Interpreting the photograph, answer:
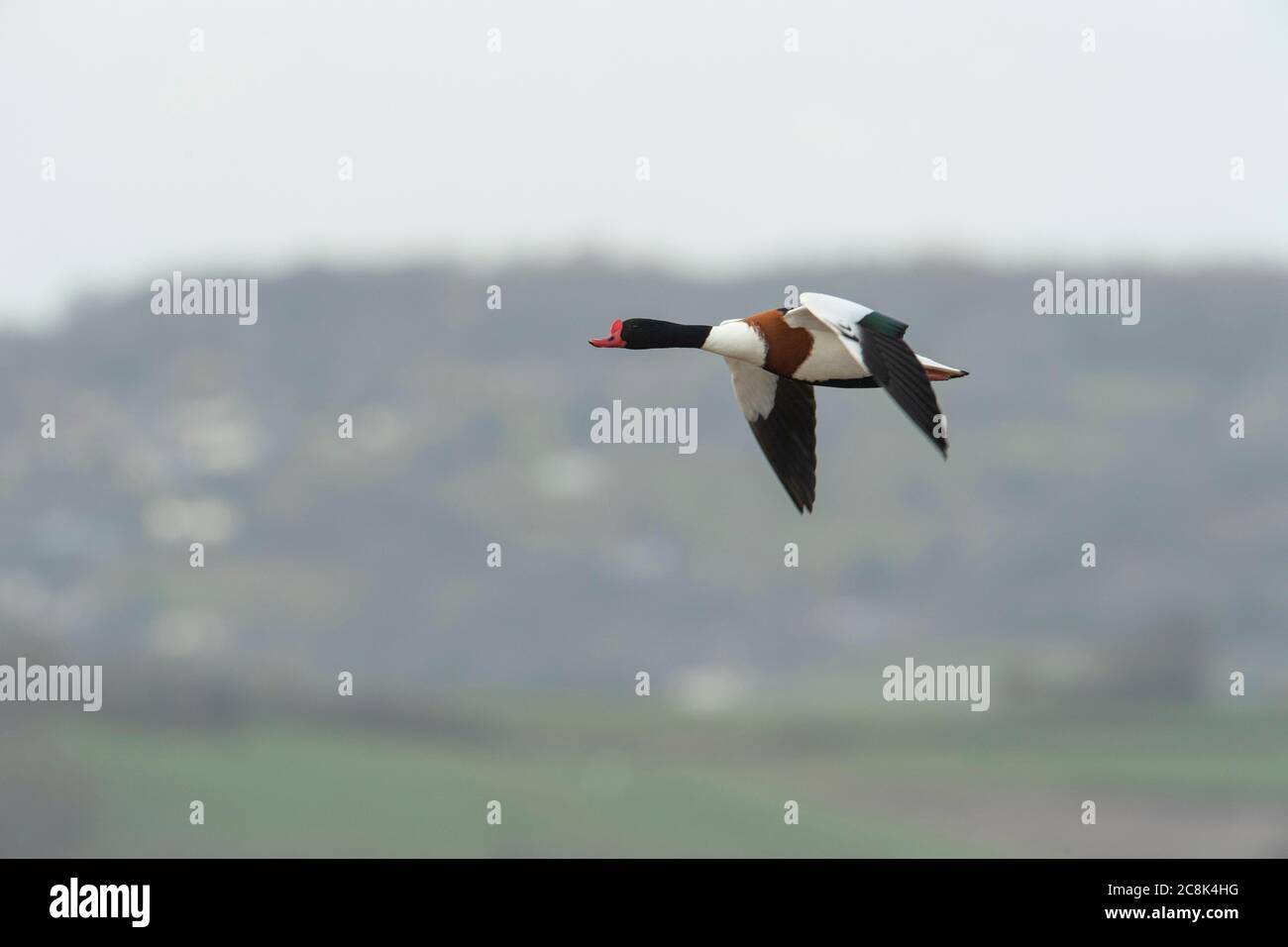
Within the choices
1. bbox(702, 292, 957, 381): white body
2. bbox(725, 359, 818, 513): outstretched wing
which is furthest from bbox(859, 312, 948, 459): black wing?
bbox(725, 359, 818, 513): outstretched wing

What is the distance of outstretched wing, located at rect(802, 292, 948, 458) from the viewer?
7949mm

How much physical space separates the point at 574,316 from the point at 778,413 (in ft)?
365

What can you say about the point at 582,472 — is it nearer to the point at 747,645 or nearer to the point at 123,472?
the point at 747,645

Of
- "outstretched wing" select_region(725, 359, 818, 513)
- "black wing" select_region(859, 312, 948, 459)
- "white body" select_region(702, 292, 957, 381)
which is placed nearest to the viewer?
"black wing" select_region(859, 312, 948, 459)

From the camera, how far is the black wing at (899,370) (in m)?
7.88

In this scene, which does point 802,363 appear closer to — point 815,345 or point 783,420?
point 815,345

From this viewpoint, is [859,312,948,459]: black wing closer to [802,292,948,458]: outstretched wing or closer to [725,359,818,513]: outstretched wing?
[802,292,948,458]: outstretched wing

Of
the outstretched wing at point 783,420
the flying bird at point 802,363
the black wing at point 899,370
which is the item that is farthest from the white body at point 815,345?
the outstretched wing at point 783,420

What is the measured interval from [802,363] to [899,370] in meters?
1.03

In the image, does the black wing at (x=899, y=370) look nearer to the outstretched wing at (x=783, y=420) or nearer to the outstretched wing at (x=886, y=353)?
the outstretched wing at (x=886, y=353)

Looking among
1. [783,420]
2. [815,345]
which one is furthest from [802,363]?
[783,420]

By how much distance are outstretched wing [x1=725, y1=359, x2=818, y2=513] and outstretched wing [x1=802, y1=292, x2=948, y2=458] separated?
1148 millimetres

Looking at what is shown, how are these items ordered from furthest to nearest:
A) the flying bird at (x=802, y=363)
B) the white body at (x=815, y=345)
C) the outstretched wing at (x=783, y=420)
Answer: the outstretched wing at (x=783, y=420) < the white body at (x=815, y=345) < the flying bird at (x=802, y=363)

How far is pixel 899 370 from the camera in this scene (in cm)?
828
